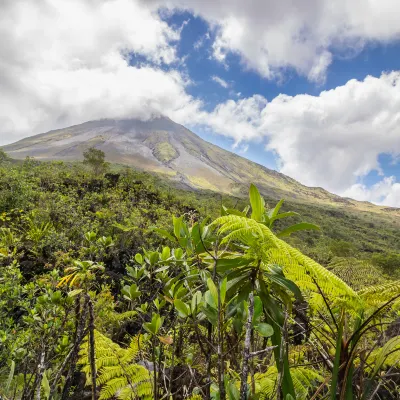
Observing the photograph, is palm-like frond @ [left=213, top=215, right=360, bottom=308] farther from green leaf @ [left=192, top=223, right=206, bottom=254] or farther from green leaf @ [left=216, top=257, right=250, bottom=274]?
green leaf @ [left=192, top=223, right=206, bottom=254]

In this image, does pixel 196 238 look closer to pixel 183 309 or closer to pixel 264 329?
pixel 183 309

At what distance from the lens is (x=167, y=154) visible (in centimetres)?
15612

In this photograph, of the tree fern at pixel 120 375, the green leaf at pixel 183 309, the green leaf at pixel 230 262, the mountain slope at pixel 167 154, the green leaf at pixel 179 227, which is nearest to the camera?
the green leaf at pixel 183 309

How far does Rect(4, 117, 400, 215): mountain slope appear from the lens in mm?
131513

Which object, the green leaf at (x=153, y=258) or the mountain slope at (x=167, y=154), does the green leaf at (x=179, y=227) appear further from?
the mountain slope at (x=167, y=154)

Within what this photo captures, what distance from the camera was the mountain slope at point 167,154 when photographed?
131513 millimetres

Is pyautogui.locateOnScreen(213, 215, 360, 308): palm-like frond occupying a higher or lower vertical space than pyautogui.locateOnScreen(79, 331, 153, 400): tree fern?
higher

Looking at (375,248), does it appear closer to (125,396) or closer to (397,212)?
(125,396)

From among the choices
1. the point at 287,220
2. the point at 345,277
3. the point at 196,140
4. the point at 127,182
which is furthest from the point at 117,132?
the point at 345,277

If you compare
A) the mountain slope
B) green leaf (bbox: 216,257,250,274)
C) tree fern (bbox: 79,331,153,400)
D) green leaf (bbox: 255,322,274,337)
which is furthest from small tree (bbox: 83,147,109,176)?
the mountain slope

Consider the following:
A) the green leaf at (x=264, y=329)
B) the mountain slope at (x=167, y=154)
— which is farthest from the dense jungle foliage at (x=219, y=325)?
the mountain slope at (x=167, y=154)

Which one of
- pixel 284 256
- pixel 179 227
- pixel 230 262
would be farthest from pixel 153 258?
pixel 284 256

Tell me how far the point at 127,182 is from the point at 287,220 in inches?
1263

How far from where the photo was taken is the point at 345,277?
8.23 feet
